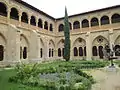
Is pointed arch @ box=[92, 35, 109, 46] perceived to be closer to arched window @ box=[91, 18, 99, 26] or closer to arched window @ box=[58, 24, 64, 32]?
arched window @ box=[91, 18, 99, 26]

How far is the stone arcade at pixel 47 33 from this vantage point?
64.7 feet

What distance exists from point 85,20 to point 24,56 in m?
15.6

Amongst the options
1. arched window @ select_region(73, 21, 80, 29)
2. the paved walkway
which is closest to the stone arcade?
arched window @ select_region(73, 21, 80, 29)

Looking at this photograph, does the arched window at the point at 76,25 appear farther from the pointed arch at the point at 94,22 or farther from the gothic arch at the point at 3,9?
the gothic arch at the point at 3,9

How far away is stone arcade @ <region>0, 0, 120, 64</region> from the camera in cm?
1972

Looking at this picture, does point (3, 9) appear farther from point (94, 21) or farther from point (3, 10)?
point (94, 21)

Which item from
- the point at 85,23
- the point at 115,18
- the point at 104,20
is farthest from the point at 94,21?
the point at 115,18

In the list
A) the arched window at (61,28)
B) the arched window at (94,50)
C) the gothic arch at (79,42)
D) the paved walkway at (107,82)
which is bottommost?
the paved walkway at (107,82)

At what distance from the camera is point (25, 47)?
2400 centimetres

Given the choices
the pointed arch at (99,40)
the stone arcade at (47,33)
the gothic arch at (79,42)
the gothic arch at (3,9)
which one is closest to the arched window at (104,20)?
the stone arcade at (47,33)

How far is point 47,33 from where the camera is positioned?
3042cm

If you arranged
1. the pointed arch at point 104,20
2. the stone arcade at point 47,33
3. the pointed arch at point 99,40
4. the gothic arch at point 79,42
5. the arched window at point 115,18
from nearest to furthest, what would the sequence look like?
the stone arcade at point 47,33, the arched window at point 115,18, the pointed arch at point 99,40, the pointed arch at point 104,20, the gothic arch at point 79,42

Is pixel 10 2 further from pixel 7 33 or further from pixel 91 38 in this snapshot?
pixel 91 38

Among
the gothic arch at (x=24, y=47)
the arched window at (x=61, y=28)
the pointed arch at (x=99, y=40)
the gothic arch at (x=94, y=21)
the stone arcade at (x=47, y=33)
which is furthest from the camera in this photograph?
the arched window at (x=61, y=28)
